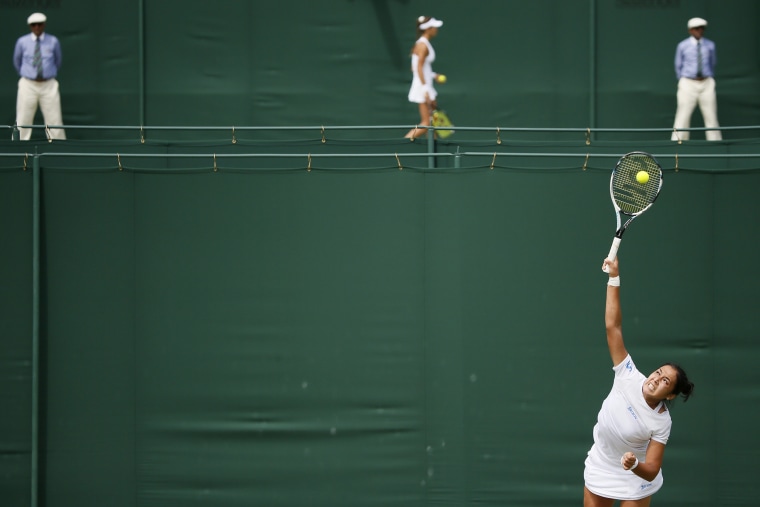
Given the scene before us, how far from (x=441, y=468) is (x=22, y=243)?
Answer: 3.54 m

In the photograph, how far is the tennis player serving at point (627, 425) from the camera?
243 inches

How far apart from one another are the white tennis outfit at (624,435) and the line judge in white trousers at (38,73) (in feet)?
32.0

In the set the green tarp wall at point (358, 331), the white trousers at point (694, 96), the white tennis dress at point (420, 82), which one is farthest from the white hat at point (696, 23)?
the green tarp wall at point (358, 331)

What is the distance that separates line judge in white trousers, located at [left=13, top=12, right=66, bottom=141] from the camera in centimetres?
1409

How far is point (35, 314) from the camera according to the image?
26.1 feet

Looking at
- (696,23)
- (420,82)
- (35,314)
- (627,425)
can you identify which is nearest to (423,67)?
(420,82)

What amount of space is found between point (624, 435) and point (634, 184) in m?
1.78

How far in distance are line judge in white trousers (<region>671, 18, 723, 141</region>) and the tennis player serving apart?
832cm

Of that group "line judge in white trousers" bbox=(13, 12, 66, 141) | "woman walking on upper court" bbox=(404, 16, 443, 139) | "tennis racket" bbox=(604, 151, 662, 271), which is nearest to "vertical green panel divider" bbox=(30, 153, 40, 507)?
"tennis racket" bbox=(604, 151, 662, 271)

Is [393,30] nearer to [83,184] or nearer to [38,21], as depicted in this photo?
[38,21]

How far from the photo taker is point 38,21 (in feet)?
45.9

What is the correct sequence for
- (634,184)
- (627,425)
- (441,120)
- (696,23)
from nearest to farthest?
1. (627,425)
2. (634,184)
3. (696,23)
4. (441,120)

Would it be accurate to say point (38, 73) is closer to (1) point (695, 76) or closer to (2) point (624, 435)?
(1) point (695, 76)

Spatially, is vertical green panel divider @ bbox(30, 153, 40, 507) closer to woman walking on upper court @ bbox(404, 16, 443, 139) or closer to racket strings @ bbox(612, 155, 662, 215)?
racket strings @ bbox(612, 155, 662, 215)
